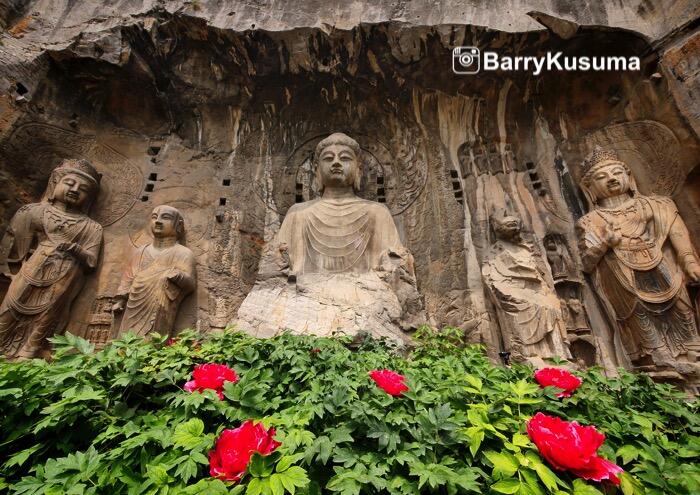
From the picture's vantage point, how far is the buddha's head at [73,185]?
5488 millimetres

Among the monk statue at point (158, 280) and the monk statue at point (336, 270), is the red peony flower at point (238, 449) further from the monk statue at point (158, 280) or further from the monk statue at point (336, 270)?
the monk statue at point (158, 280)

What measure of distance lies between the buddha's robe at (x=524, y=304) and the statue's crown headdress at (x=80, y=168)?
18.2 feet

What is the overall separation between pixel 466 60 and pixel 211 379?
5.62 meters

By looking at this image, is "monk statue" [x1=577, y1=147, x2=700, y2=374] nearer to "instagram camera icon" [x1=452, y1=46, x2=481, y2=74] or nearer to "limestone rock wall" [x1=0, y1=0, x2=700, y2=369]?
"limestone rock wall" [x1=0, y1=0, x2=700, y2=369]

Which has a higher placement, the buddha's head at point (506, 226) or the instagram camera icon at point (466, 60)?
the instagram camera icon at point (466, 60)

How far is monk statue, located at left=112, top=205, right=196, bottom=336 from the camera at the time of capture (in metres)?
4.77

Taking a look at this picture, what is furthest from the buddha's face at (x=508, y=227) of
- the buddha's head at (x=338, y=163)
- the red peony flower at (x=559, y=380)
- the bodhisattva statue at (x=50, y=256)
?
the bodhisattva statue at (x=50, y=256)

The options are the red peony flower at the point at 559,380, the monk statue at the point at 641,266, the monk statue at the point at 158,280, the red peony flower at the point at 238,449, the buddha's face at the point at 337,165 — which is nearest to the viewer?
the red peony flower at the point at 238,449

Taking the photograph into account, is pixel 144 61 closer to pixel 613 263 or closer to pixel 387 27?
pixel 387 27

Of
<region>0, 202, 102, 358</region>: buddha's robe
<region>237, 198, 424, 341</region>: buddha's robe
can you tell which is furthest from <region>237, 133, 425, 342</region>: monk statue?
<region>0, 202, 102, 358</region>: buddha's robe

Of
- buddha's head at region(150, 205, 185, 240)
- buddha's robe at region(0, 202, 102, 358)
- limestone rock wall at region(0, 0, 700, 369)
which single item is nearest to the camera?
buddha's robe at region(0, 202, 102, 358)

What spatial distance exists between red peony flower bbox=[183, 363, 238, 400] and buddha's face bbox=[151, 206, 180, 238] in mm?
3767

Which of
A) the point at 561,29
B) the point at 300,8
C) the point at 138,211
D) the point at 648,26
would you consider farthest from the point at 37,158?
the point at 648,26

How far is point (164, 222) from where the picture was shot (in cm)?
541
